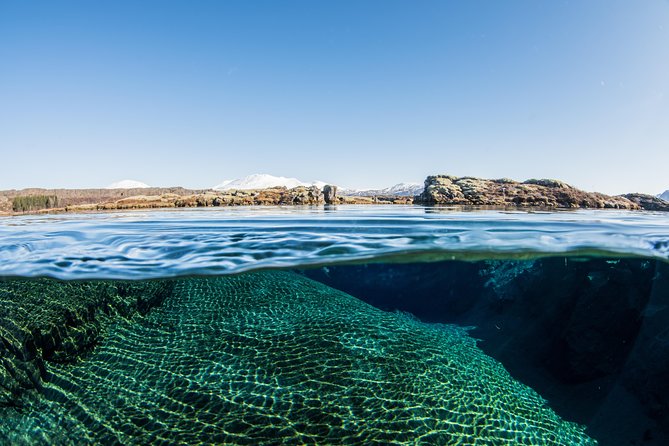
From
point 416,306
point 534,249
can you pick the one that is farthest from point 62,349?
point 416,306

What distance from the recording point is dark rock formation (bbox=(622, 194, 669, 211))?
2804 cm

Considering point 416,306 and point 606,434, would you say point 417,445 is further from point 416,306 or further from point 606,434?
point 416,306

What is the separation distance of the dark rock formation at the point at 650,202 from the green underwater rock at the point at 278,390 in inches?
1267

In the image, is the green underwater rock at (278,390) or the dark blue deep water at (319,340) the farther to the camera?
the dark blue deep water at (319,340)

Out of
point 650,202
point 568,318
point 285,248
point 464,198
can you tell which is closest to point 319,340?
point 285,248

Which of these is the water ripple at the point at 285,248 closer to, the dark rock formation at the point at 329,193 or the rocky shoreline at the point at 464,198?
the rocky shoreline at the point at 464,198

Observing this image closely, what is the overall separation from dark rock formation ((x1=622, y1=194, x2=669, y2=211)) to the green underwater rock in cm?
3219

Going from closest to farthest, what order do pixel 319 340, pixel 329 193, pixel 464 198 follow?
pixel 319 340
pixel 464 198
pixel 329 193

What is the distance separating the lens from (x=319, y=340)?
607 cm

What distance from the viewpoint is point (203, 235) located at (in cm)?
934

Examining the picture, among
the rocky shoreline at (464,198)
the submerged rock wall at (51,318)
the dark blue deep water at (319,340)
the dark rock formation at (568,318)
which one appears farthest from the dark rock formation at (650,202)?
the submerged rock wall at (51,318)

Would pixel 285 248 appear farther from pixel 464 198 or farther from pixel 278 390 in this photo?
pixel 464 198

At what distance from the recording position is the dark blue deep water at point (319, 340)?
451 centimetres

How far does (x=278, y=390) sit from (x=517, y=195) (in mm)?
30354
